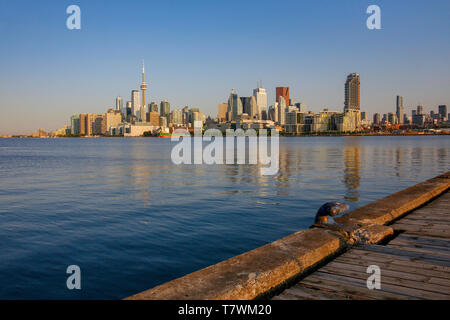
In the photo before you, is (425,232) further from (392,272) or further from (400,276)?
(400,276)

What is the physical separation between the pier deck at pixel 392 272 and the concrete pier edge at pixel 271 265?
24cm

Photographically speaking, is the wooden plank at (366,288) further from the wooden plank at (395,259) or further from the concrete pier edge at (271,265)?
the wooden plank at (395,259)

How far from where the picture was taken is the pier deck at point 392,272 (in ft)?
16.2

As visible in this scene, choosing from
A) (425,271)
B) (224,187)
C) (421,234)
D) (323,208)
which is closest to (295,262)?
(425,271)

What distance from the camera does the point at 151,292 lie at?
179 inches

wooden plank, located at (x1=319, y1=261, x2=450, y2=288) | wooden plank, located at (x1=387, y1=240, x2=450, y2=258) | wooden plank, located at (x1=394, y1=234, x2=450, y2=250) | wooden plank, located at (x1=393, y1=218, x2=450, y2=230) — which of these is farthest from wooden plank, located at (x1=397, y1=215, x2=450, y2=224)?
wooden plank, located at (x1=319, y1=261, x2=450, y2=288)

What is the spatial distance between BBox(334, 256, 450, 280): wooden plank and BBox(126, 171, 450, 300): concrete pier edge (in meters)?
0.42

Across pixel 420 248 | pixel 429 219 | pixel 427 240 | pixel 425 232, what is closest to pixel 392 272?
pixel 420 248

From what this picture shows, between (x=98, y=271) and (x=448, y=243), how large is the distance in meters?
8.00

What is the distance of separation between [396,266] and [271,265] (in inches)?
82.8

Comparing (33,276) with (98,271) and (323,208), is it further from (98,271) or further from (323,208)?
(323,208)

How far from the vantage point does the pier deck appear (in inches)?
195

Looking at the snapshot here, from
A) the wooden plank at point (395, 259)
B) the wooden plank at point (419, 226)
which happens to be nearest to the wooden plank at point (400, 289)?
the wooden plank at point (395, 259)

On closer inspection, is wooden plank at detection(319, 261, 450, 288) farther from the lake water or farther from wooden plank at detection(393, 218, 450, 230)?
the lake water
